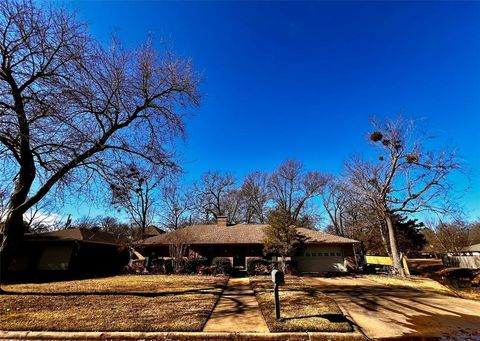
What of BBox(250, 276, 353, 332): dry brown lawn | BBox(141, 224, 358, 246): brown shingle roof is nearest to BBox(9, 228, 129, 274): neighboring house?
BBox(141, 224, 358, 246): brown shingle roof

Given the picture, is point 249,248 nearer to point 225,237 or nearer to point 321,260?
point 225,237

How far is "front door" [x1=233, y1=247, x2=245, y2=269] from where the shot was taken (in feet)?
67.8

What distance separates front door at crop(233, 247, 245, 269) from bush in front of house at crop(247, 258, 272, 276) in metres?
3.19

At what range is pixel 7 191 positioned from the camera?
9.70m

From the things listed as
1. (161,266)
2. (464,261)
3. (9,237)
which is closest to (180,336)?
(9,237)

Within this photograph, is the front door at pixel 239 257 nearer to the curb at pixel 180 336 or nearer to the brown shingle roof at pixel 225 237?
the brown shingle roof at pixel 225 237

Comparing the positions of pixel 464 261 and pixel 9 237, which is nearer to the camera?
pixel 9 237

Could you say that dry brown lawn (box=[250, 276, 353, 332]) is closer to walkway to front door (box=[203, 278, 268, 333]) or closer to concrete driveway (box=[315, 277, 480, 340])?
walkway to front door (box=[203, 278, 268, 333])

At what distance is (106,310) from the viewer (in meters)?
7.21

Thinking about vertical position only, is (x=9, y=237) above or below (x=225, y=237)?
below

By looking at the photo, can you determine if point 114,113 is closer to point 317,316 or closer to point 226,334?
point 226,334

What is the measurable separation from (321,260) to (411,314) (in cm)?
1341

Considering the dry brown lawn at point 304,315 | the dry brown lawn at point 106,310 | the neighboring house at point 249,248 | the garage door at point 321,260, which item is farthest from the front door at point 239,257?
the dry brown lawn at point 304,315

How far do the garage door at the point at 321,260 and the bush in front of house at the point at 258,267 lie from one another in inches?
143
